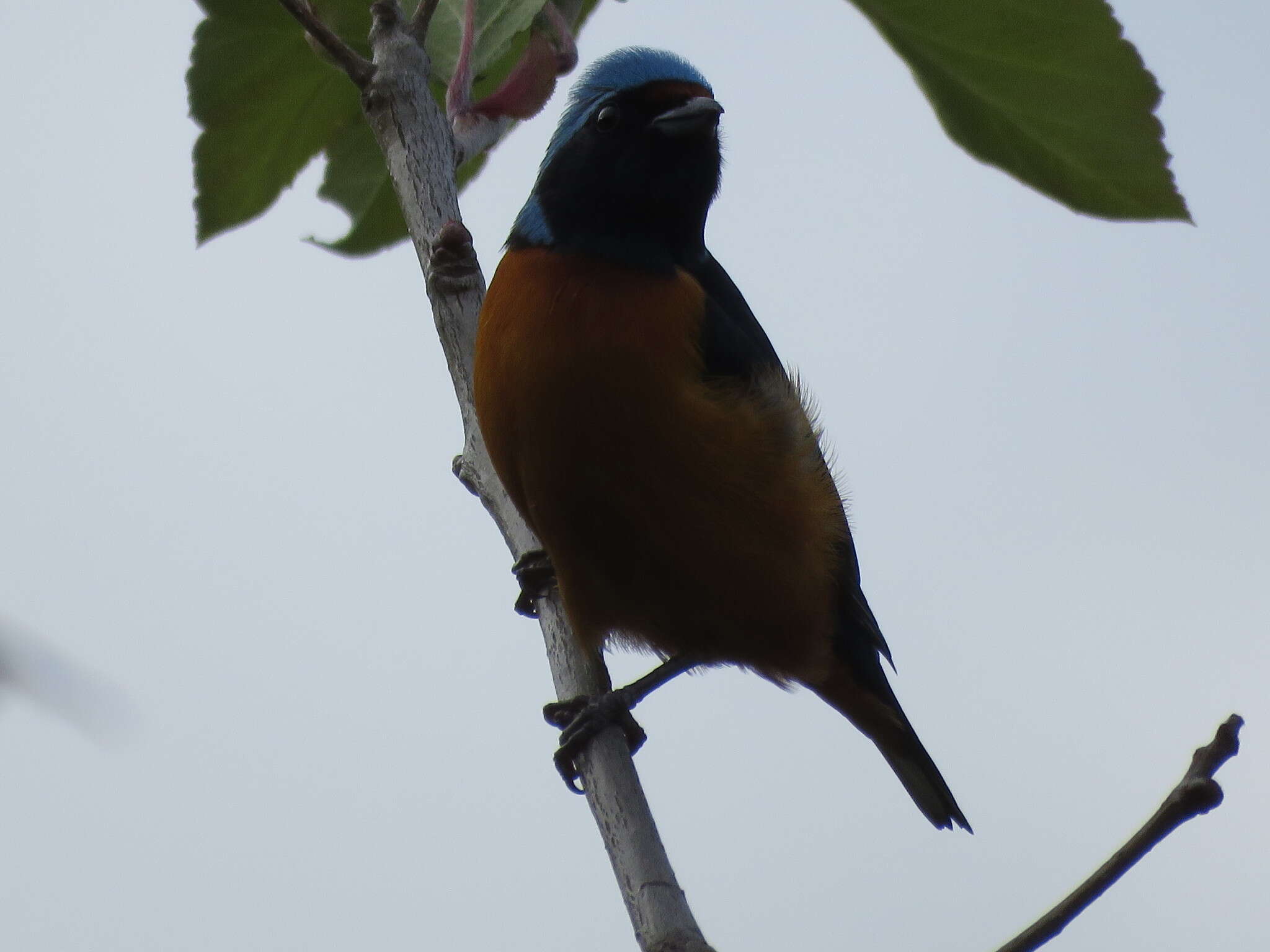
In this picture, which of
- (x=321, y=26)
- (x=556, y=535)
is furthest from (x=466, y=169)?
(x=556, y=535)

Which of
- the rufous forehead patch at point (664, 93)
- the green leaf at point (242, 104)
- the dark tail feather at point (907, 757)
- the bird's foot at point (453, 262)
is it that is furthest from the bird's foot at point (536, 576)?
the dark tail feather at point (907, 757)

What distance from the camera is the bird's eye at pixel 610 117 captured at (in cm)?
405

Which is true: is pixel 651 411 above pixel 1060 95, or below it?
above

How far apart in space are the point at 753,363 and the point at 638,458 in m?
A: 0.66

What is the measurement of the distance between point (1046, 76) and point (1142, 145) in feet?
0.79

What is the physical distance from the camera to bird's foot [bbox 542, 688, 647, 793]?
2.96 m

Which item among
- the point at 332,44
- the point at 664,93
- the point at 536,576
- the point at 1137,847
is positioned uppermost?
the point at 664,93

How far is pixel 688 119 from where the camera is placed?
13.0 ft

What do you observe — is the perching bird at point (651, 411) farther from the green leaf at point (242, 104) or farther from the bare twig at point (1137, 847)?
the bare twig at point (1137, 847)

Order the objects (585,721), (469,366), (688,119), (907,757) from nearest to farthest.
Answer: (585,721) < (469,366) < (688,119) < (907,757)

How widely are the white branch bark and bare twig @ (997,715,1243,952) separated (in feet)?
2.35

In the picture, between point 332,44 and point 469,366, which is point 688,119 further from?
point 332,44

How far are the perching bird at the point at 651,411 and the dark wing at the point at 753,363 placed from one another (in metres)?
0.01

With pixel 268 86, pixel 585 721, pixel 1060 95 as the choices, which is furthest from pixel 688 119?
pixel 585 721
